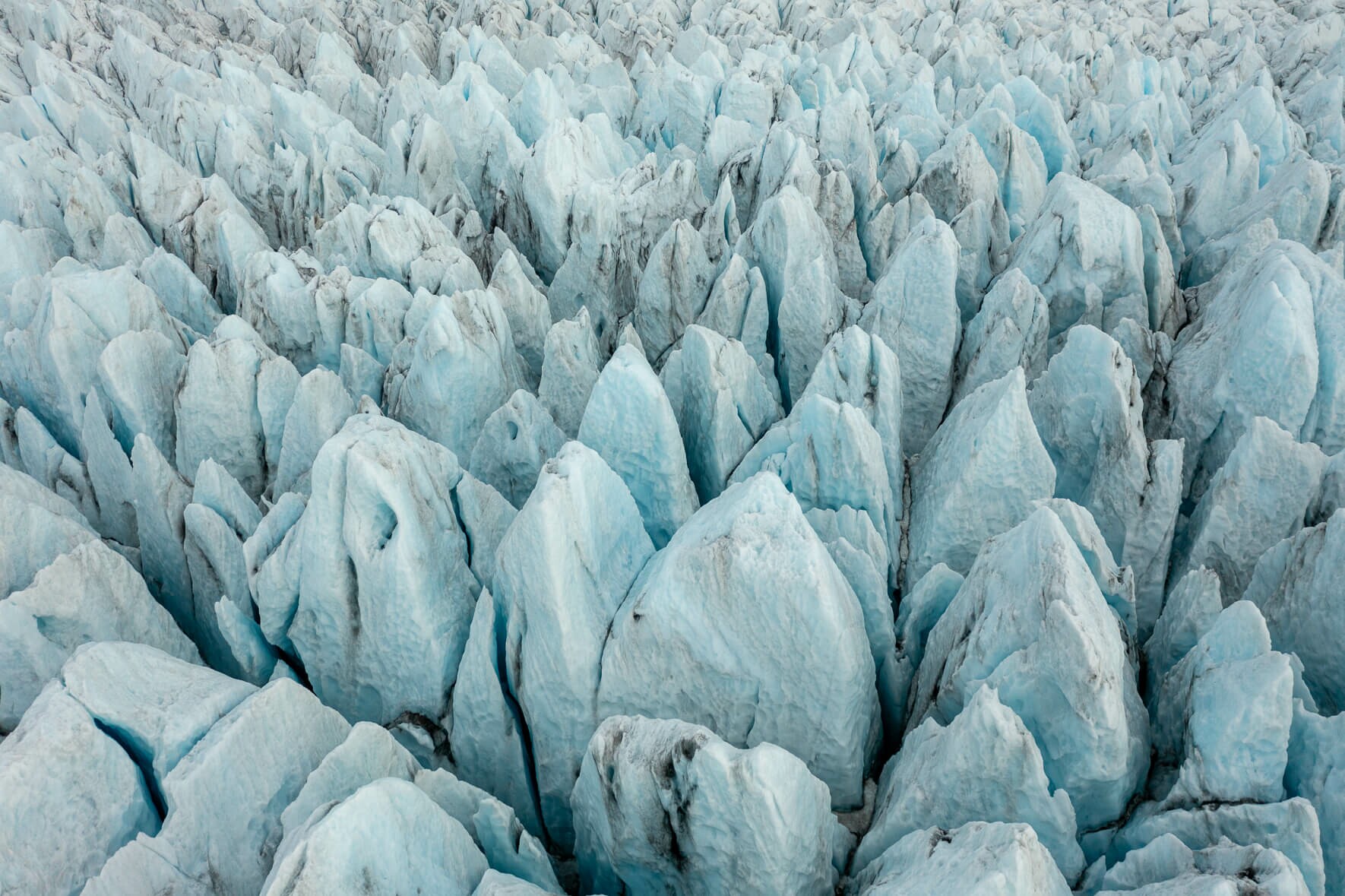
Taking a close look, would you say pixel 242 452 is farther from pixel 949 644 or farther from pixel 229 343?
pixel 949 644

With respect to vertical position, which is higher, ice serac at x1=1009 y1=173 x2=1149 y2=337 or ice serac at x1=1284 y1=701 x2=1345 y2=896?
ice serac at x1=1009 y1=173 x2=1149 y2=337

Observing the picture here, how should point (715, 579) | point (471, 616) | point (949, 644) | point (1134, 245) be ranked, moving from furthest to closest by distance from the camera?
point (1134, 245) → point (471, 616) → point (949, 644) → point (715, 579)

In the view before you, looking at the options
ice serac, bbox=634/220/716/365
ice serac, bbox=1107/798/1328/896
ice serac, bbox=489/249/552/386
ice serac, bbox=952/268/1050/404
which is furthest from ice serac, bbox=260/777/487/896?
ice serac, bbox=634/220/716/365

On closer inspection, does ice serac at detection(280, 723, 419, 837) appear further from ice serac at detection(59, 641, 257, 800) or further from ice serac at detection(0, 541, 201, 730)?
ice serac at detection(0, 541, 201, 730)

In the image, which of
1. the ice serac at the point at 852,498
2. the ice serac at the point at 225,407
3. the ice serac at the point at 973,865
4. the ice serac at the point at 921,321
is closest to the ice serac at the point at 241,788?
the ice serac at the point at 973,865

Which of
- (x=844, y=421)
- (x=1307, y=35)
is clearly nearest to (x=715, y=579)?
Result: (x=844, y=421)
